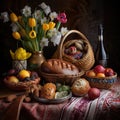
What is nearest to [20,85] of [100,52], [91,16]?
[100,52]

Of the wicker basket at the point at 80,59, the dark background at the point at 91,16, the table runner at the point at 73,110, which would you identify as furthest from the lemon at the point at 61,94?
the dark background at the point at 91,16

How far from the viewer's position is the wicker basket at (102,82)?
130 centimetres

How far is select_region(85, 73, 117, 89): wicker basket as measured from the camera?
4.25ft

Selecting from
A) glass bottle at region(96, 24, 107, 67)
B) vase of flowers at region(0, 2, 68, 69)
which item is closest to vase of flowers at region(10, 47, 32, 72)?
vase of flowers at region(0, 2, 68, 69)

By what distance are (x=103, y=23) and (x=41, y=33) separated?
0.42 metres

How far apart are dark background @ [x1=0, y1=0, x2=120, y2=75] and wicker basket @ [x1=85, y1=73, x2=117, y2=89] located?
0.39 m

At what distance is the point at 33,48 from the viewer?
5.05ft

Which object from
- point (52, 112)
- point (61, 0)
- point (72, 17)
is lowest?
point (52, 112)

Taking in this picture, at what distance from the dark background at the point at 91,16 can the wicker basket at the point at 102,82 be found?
15.2 inches

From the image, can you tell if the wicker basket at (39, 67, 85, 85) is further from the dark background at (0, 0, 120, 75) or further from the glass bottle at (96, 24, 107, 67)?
the dark background at (0, 0, 120, 75)

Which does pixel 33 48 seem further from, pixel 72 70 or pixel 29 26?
pixel 72 70

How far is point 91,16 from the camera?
1648 millimetres

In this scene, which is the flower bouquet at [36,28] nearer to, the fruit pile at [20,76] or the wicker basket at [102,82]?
the fruit pile at [20,76]

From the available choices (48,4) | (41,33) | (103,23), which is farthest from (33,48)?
(103,23)
